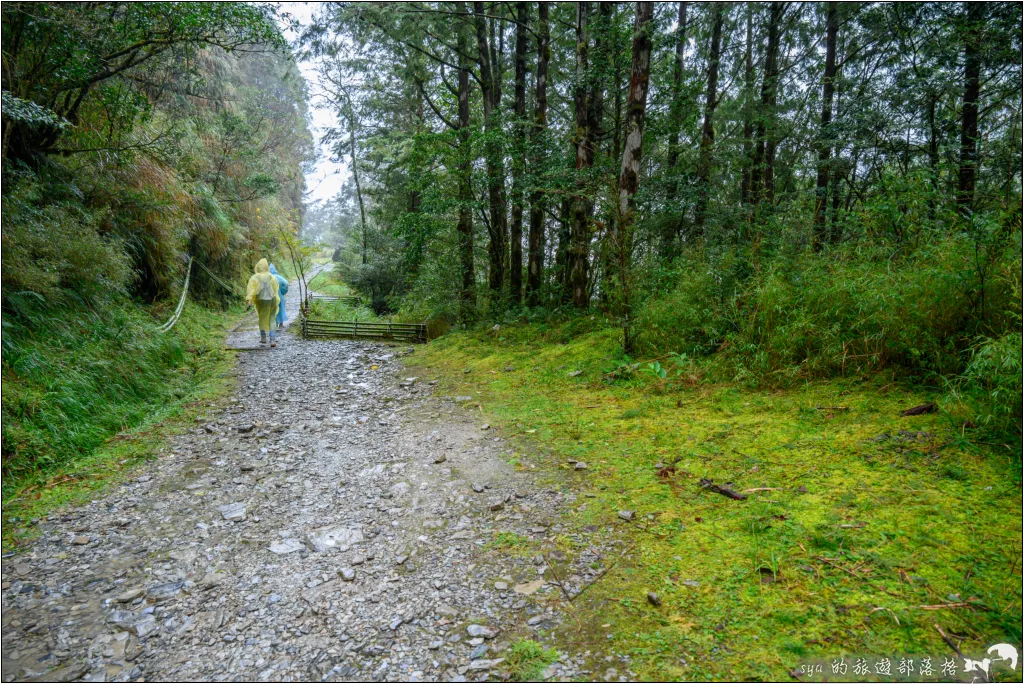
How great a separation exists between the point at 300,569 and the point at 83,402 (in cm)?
436

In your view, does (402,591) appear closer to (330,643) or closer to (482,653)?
(330,643)

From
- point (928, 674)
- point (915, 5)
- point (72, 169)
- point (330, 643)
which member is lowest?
point (330, 643)

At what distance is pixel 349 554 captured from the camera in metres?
3.66

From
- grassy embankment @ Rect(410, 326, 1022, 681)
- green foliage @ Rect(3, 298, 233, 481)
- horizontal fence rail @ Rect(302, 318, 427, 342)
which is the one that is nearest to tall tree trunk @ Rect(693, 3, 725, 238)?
horizontal fence rail @ Rect(302, 318, 427, 342)

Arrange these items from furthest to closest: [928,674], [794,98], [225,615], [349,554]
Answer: [794,98] → [349,554] → [225,615] → [928,674]

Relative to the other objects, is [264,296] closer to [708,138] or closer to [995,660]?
[995,660]

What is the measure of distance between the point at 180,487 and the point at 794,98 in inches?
723

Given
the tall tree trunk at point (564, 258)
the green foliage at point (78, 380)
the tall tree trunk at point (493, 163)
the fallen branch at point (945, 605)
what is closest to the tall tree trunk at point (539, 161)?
the tall tree trunk at point (564, 258)

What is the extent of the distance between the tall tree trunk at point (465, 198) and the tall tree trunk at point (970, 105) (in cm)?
889

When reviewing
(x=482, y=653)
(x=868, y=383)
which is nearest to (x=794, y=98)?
(x=868, y=383)

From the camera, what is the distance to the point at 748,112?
540 inches

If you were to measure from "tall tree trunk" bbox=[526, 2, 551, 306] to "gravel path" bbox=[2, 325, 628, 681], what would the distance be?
261 inches

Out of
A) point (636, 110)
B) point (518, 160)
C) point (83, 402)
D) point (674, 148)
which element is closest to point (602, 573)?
point (83, 402)

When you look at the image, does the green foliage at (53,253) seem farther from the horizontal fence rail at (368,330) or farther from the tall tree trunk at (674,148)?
the tall tree trunk at (674,148)
